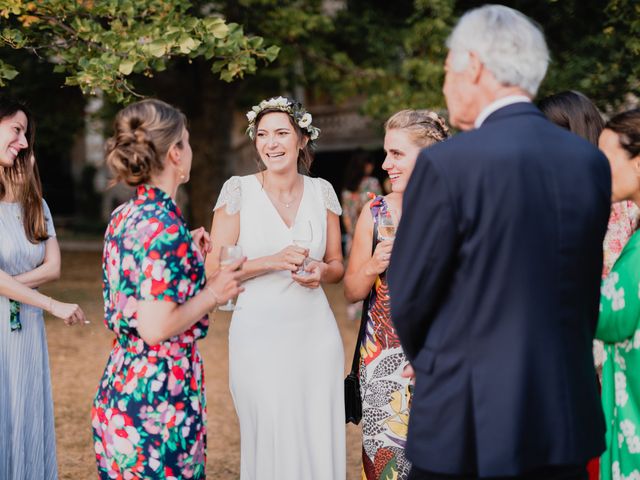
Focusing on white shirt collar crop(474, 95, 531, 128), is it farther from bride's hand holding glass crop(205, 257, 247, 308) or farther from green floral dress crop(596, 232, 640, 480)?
bride's hand holding glass crop(205, 257, 247, 308)

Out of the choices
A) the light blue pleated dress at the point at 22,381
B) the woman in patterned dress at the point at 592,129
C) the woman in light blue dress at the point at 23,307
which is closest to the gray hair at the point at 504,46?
the woman in patterned dress at the point at 592,129

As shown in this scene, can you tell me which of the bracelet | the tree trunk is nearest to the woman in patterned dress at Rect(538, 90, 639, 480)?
the bracelet

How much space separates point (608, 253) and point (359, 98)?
2116cm

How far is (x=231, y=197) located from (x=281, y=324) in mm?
732

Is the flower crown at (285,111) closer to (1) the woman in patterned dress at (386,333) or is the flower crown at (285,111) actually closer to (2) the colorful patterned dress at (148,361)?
(1) the woman in patterned dress at (386,333)

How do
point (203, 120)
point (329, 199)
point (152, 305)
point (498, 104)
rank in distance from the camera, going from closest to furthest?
point (498, 104) < point (152, 305) < point (329, 199) < point (203, 120)

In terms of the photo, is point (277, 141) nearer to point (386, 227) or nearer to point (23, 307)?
point (386, 227)

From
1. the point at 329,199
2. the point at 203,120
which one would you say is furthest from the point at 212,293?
the point at 203,120

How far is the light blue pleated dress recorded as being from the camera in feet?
13.0

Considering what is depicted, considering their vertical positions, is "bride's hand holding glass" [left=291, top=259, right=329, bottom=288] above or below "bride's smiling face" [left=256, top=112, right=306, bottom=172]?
below

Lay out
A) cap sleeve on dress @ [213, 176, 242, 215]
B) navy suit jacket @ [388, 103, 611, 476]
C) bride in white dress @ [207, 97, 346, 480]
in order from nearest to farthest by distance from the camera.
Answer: navy suit jacket @ [388, 103, 611, 476] < bride in white dress @ [207, 97, 346, 480] < cap sleeve on dress @ [213, 176, 242, 215]

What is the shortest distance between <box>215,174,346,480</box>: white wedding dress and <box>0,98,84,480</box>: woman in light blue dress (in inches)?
36.1

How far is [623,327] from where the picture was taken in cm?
298

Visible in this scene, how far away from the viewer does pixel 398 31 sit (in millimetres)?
11289
